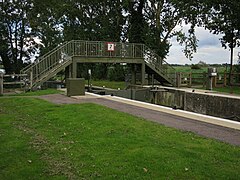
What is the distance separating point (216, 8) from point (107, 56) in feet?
29.7

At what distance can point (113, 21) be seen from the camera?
34062 mm

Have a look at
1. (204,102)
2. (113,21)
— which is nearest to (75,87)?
(204,102)

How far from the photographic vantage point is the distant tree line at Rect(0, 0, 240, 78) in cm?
2477

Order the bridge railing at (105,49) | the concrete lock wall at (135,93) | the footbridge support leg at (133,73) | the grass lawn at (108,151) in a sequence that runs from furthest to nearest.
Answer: the footbridge support leg at (133,73)
the concrete lock wall at (135,93)
the bridge railing at (105,49)
the grass lawn at (108,151)

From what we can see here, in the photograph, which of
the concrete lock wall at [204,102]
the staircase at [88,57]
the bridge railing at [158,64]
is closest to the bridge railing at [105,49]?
→ the staircase at [88,57]

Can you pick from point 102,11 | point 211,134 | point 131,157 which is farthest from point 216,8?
point 131,157

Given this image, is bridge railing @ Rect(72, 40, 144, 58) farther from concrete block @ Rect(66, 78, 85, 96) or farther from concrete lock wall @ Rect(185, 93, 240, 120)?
concrete lock wall @ Rect(185, 93, 240, 120)

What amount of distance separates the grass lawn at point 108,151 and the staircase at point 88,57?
377 inches

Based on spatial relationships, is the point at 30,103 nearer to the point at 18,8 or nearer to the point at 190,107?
the point at 190,107

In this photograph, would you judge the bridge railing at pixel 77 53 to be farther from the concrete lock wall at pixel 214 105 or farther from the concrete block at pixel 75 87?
the concrete lock wall at pixel 214 105

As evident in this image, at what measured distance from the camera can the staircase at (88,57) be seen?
1859 centimetres

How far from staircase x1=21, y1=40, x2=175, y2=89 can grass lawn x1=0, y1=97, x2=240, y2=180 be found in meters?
9.59

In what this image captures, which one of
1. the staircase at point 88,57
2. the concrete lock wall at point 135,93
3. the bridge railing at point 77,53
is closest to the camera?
the staircase at point 88,57

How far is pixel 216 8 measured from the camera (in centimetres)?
2344
